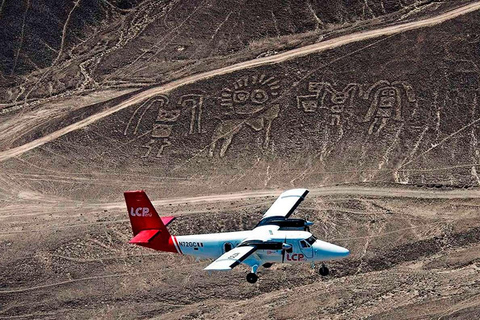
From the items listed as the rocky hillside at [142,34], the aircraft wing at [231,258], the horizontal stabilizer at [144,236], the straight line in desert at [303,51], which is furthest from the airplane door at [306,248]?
the rocky hillside at [142,34]

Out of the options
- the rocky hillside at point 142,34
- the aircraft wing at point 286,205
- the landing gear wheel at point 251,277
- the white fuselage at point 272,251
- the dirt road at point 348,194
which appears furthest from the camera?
the rocky hillside at point 142,34

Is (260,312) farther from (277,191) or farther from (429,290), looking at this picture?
(277,191)

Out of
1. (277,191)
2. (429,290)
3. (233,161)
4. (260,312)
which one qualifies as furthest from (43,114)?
(429,290)

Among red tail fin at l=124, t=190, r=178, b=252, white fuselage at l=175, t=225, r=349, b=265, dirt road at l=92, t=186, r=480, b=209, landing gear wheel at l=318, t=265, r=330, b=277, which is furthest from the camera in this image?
dirt road at l=92, t=186, r=480, b=209

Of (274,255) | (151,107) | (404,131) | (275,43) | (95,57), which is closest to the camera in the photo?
(274,255)

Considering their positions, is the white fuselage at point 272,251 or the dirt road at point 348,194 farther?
the dirt road at point 348,194

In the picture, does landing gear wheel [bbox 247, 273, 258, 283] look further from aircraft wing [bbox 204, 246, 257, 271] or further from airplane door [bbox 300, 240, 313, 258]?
airplane door [bbox 300, 240, 313, 258]

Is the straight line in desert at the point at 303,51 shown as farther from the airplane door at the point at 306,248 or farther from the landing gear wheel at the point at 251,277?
the airplane door at the point at 306,248

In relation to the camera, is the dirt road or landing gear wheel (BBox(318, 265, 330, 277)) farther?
the dirt road

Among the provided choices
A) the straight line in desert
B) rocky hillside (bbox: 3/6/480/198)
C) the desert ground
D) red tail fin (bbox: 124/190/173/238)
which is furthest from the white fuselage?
the straight line in desert
